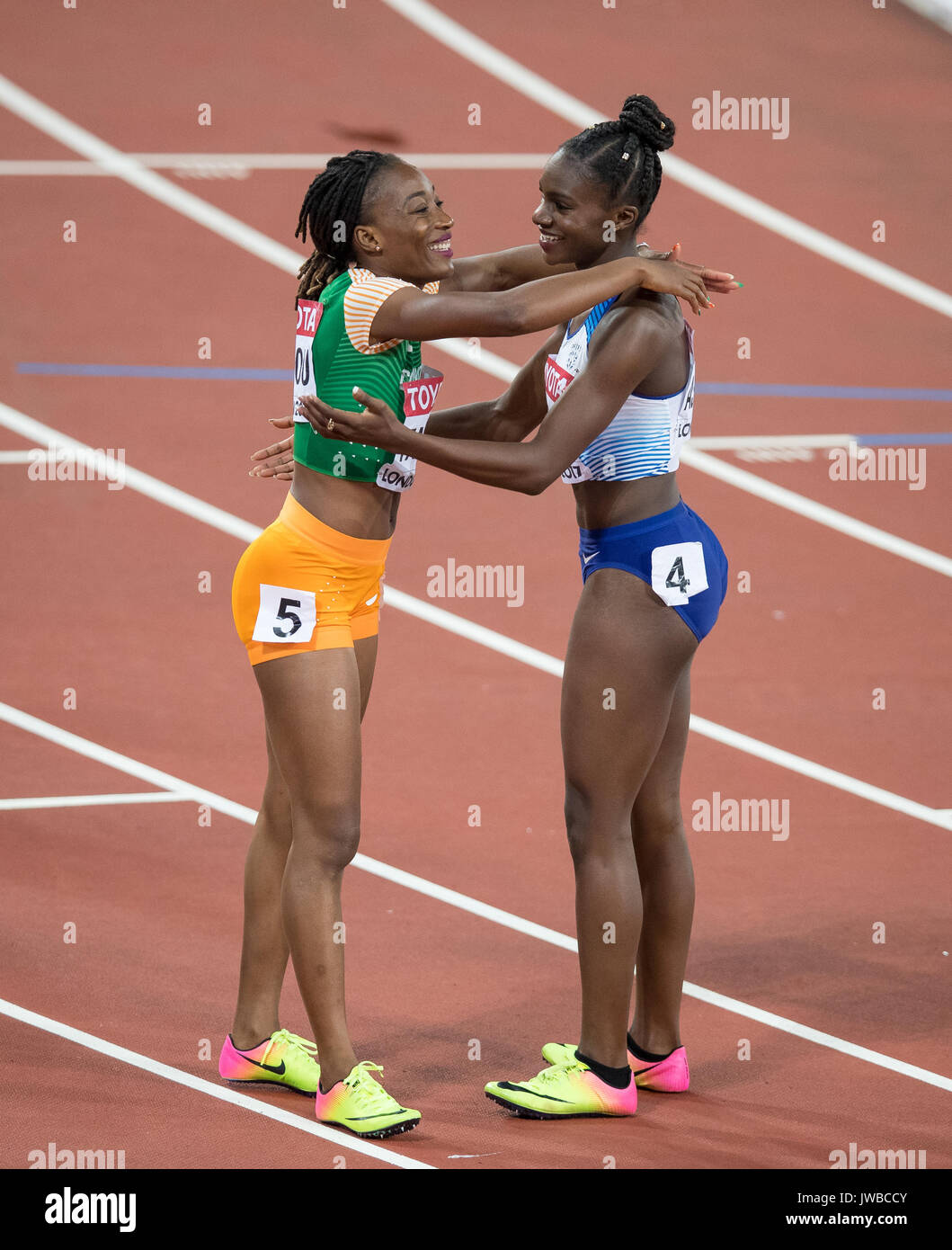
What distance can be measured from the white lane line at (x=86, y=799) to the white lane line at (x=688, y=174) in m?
6.65

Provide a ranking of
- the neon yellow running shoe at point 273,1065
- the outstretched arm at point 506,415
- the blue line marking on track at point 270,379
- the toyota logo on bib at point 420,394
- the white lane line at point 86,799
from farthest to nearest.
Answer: the blue line marking on track at point 270,379, the white lane line at point 86,799, the outstretched arm at point 506,415, the neon yellow running shoe at point 273,1065, the toyota logo on bib at point 420,394

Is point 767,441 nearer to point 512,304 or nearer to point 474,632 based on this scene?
point 474,632

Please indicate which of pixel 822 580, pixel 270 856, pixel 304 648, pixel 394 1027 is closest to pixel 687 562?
pixel 304 648

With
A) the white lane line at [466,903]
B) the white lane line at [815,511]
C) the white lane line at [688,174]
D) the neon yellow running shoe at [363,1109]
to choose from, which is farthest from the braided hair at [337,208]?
the white lane line at [688,174]

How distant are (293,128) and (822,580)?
A: 5.57 meters

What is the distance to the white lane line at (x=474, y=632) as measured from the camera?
6.79 meters

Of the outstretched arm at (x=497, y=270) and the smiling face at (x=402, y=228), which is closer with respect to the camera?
the smiling face at (x=402, y=228)

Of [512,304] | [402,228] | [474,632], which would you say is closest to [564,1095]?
[512,304]

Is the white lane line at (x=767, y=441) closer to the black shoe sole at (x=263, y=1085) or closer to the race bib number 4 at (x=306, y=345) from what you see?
the race bib number 4 at (x=306, y=345)

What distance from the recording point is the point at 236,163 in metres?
11.5

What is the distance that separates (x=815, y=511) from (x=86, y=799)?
15.6ft

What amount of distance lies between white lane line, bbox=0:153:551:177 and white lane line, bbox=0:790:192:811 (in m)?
6.17

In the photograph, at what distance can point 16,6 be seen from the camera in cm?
1242

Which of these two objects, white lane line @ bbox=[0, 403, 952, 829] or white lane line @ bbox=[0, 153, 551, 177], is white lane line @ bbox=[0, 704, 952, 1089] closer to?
white lane line @ bbox=[0, 403, 952, 829]
